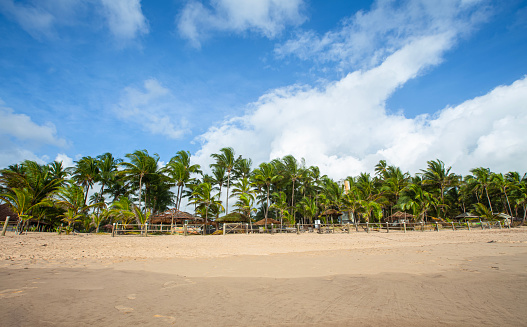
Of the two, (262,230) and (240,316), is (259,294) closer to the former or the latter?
(240,316)

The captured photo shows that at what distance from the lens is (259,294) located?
133 inches

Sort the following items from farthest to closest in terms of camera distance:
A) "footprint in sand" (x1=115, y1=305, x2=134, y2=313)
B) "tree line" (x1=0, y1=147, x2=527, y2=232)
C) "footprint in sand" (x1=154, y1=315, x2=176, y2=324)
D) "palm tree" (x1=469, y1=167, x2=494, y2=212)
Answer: "palm tree" (x1=469, y1=167, x2=494, y2=212), "tree line" (x1=0, y1=147, x2=527, y2=232), "footprint in sand" (x1=115, y1=305, x2=134, y2=313), "footprint in sand" (x1=154, y1=315, x2=176, y2=324)

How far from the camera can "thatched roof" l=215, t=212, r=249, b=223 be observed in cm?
2462

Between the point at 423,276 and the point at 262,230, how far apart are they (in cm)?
2048

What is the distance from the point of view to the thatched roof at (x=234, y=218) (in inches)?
969

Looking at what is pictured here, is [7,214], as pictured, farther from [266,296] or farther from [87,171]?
[266,296]

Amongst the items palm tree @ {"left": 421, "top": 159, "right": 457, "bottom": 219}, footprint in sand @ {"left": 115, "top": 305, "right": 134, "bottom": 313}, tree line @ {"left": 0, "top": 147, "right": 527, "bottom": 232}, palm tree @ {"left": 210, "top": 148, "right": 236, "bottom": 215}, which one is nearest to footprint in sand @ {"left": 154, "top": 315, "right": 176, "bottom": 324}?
footprint in sand @ {"left": 115, "top": 305, "right": 134, "bottom": 313}

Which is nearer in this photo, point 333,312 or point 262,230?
point 333,312

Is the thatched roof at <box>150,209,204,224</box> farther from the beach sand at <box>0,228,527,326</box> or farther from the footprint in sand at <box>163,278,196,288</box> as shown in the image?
the footprint in sand at <box>163,278,196,288</box>

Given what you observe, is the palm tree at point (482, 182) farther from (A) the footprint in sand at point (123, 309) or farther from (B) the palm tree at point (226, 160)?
(A) the footprint in sand at point (123, 309)

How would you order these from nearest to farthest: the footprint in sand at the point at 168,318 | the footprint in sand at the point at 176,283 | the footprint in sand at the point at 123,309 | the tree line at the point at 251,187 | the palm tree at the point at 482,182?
the footprint in sand at the point at 168,318
the footprint in sand at the point at 123,309
the footprint in sand at the point at 176,283
the tree line at the point at 251,187
the palm tree at the point at 482,182

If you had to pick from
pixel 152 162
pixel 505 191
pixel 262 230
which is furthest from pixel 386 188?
pixel 152 162

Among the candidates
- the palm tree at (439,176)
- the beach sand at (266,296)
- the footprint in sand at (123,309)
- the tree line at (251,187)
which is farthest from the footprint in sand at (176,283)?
the palm tree at (439,176)

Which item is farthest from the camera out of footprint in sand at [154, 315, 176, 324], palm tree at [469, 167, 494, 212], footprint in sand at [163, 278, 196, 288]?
palm tree at [469, 167, 494, 212]
